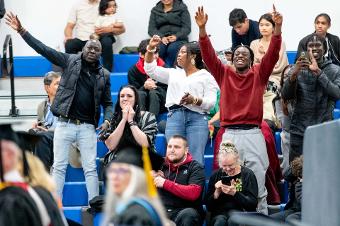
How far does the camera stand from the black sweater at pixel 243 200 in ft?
40.5

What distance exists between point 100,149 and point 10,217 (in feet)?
21.4

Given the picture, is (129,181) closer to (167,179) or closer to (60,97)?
(167,179)

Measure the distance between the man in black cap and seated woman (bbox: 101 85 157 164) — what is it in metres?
4.31

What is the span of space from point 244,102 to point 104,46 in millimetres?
4465

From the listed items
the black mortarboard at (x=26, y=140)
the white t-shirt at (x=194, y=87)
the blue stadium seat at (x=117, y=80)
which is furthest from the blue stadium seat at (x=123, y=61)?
the black mortarboard at (x=26, y=140)

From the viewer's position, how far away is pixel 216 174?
12.6 m

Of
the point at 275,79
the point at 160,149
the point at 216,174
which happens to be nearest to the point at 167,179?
the point at 216,174

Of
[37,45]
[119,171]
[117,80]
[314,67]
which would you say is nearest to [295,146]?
[314,67]

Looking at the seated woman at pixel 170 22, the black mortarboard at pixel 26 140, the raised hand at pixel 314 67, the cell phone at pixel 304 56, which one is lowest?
the black mortarboard at pixel 26 140

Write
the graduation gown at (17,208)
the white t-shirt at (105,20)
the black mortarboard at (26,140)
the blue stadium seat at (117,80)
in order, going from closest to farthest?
the graduation gown at (17,208) → the black mortarboard at (26,140) → the blue stadium seat at (117,80) → the white t-shirt at (105,20)

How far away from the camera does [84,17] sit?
17.1 metres

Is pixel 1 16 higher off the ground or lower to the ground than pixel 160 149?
higher

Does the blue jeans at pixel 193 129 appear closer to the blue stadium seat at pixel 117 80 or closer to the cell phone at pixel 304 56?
the cell phone at pixel 304 56

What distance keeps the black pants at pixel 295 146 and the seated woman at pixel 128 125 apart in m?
1.48
